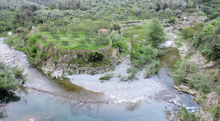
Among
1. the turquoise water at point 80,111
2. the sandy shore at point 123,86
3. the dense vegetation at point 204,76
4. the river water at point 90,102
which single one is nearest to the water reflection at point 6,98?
the river water at point 90,102

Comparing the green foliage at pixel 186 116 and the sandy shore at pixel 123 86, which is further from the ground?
the green foliage at pixel 186 116

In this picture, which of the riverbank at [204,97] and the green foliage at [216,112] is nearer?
the green foliage at [216,112]

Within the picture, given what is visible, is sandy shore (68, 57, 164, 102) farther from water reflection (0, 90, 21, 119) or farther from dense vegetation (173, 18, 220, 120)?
water reflection (0, 90, 21, 119)

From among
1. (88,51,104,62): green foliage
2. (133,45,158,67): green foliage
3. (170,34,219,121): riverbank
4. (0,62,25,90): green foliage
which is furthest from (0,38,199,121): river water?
(88,51,104,62): green foliage

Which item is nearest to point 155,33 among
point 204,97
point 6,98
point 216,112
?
point 204,97

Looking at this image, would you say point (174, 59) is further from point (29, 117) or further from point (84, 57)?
point (29, 117)

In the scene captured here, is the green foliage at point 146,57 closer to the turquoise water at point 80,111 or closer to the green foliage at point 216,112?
the turquoise water at point 80,111

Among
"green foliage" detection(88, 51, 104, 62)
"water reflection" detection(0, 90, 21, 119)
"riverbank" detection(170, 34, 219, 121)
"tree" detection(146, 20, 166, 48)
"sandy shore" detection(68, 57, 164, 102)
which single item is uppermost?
"tree" detection(146, 20, 166, 48)
